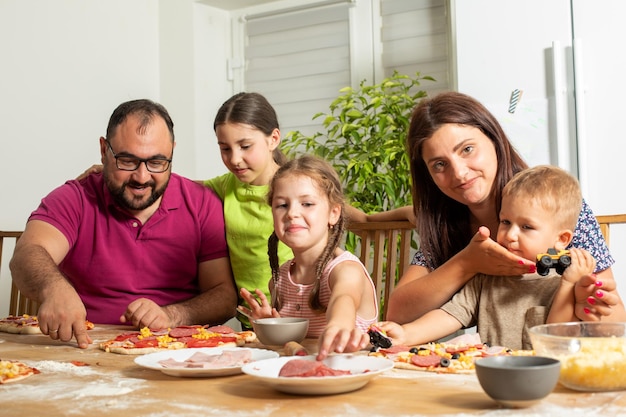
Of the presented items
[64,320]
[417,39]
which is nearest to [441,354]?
[64,320]

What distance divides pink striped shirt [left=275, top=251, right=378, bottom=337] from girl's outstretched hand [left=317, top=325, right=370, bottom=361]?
2.26 feet

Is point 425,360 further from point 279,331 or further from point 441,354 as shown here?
point 279,331

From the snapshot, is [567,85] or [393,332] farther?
[567,85]

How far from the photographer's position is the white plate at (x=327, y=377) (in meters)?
1.07

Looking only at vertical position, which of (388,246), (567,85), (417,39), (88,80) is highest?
(417,39)

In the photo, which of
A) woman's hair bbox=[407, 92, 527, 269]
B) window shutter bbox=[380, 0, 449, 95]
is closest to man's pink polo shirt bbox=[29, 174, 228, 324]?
woman's hair bbox=[407, 92, 527, 269]

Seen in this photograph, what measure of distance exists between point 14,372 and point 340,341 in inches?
25.3

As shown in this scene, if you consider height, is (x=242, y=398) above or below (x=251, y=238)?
below

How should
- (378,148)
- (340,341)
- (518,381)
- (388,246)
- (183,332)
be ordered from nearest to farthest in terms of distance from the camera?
(518,381), (340,341), (183,332), (388,246), (378,148)

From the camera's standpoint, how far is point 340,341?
46.6 inches

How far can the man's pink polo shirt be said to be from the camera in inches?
98.3

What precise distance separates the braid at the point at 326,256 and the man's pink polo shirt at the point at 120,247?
2.22 ft

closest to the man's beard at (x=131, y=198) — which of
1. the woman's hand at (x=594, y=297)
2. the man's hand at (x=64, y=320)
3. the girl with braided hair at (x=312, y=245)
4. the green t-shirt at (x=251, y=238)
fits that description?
the green t-shirt at (x=251, y=238)

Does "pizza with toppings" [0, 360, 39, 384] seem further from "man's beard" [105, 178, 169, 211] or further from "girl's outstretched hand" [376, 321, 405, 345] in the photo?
"man's beard" [105, 178, 169, 211]
